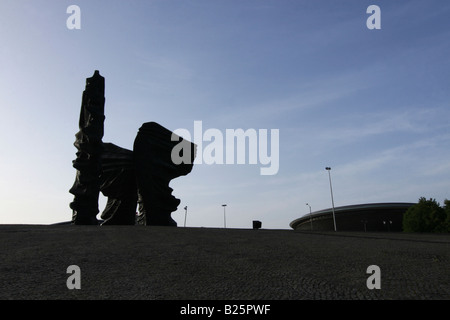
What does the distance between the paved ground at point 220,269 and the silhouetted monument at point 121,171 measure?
40.3 ft

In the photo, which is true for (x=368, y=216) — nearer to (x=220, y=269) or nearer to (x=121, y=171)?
(x=121, y=171)

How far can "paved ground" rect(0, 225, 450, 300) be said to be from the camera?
658cm

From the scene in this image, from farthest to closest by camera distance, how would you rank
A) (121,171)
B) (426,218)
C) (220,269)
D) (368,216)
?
(368,216)
(426,218)
(121,171)
(220,269)

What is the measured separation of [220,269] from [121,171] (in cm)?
2360

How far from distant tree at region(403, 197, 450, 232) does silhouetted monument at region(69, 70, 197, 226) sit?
3739cm

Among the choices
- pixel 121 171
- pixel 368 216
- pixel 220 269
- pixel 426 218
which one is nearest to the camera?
pixel 220 269

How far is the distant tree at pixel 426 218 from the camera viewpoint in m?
51.0

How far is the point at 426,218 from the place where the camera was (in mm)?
52062

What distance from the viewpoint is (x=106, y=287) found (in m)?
6.91

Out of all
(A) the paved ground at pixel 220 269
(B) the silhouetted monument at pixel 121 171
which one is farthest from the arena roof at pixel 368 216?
(A) the paved ground at pixel 220 269

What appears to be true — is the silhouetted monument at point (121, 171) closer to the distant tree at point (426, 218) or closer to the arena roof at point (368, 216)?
the distant tree at point (426, 218)

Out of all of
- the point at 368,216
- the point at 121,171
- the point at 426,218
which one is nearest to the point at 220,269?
the point at 121,171
